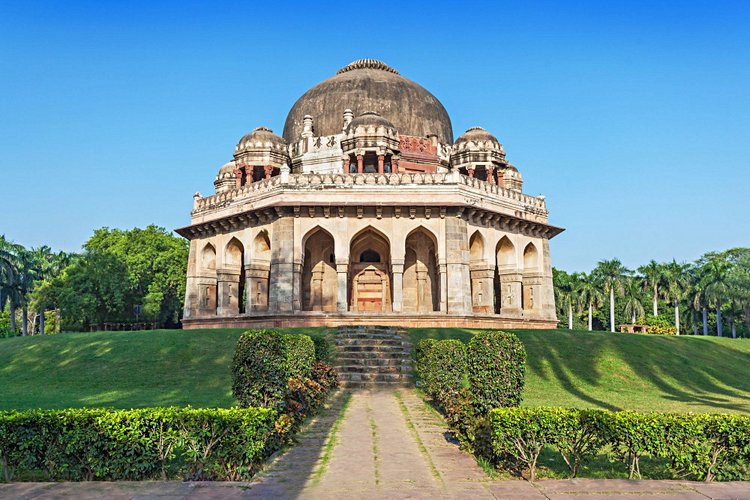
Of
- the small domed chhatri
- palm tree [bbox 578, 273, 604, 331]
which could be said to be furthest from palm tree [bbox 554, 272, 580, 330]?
the small domed chhatri

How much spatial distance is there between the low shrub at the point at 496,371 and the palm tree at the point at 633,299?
55.5 metres

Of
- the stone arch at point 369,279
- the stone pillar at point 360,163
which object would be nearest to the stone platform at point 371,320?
the stone arch at point 369,279

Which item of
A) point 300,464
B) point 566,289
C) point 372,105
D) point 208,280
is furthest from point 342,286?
point 566,289

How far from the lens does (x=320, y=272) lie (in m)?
31.6

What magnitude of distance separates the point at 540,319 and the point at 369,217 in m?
10.8

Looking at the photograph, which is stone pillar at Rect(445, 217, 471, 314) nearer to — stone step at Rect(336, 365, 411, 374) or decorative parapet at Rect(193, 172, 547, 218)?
decorative parapet at Rect(193, 172, 547, 218)

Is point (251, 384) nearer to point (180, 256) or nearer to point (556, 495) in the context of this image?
point (556, 495)

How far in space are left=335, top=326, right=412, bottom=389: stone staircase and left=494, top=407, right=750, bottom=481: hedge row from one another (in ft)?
30.1

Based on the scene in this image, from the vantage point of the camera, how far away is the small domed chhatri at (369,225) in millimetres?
28328

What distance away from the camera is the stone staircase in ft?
55.6

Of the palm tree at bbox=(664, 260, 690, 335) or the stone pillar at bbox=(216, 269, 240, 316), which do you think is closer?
the stone pillar at bbox=(216, 269, 240, 316)

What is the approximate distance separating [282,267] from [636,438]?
22.3 m

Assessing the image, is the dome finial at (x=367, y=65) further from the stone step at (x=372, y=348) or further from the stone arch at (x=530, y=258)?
the stone step at (x=372, y=348)

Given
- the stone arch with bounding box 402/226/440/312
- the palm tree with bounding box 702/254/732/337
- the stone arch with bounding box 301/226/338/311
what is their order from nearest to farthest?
the stone arch with bounding box 402/226/440/312
the stone arch with bounding box 301/226/338/311
the palm tree with bounding box 702/254/732/337
